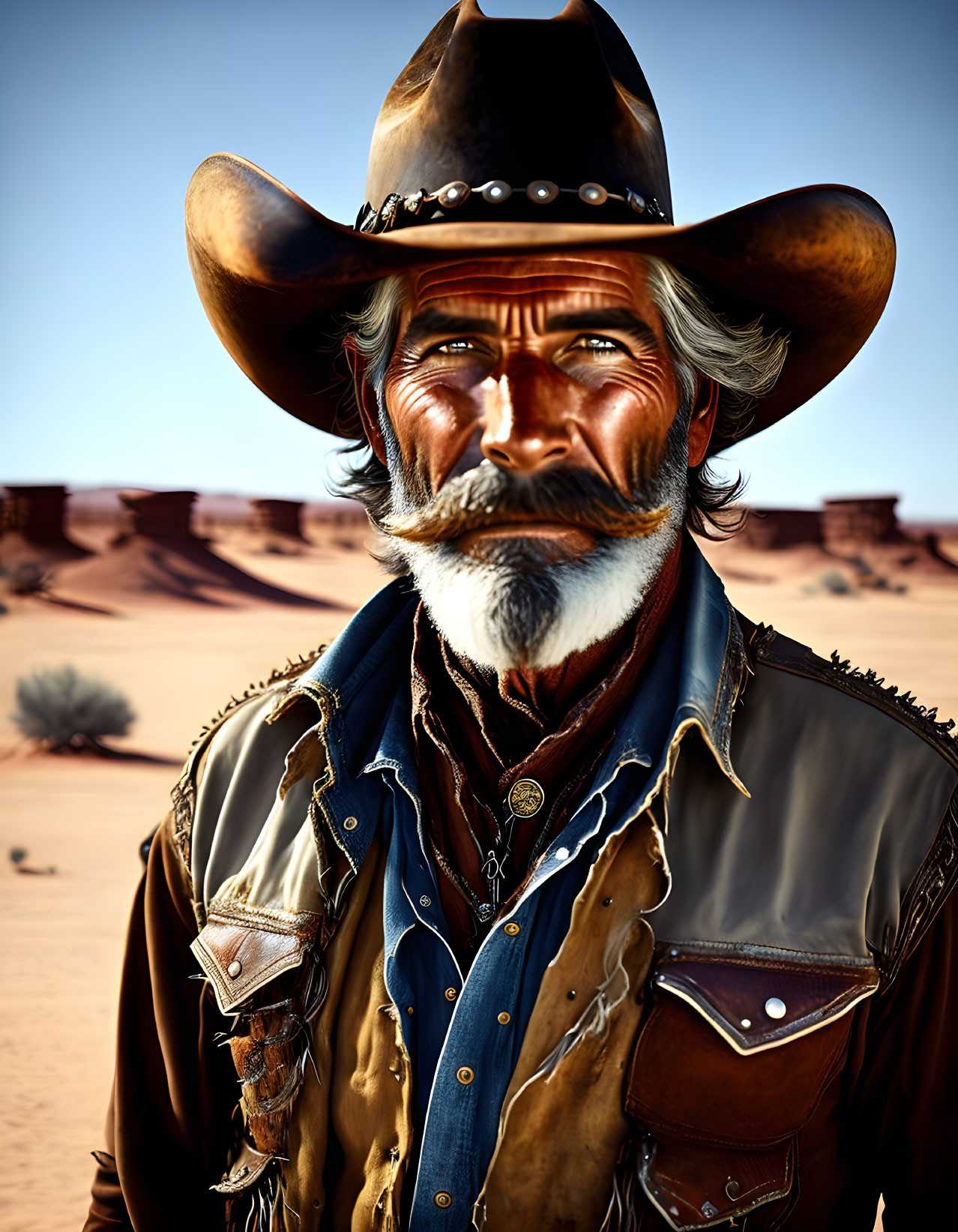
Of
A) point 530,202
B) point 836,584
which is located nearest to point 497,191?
point 530,202

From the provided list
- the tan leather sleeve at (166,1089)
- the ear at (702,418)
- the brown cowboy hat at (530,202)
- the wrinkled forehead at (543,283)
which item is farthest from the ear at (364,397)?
the tan leather sleeve at (166,1089)

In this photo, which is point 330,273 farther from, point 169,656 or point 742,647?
point 169,656

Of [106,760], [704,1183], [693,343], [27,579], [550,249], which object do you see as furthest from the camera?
[27,579]

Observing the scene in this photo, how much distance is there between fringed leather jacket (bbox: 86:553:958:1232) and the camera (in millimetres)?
1497

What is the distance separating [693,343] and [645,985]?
3.87 ft

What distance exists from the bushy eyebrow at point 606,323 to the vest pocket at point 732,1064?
106 centimetres

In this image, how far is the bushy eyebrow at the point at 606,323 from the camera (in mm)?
1732

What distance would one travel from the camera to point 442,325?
178cm

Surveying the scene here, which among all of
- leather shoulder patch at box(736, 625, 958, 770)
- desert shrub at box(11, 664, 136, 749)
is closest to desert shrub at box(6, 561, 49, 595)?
desert shrub at box(11, 664, 136, 749)

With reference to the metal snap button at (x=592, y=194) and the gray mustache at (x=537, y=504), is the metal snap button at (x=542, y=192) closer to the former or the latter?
the metal snap button at (x=592, y=194)

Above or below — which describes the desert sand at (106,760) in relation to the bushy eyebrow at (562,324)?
below

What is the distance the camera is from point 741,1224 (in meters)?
1.52

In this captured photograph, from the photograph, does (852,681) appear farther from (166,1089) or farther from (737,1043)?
(166,1089)

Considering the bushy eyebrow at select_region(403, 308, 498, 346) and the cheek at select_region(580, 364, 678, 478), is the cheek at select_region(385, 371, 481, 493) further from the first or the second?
the cheek at select_region(580, 364, 678, 478)
